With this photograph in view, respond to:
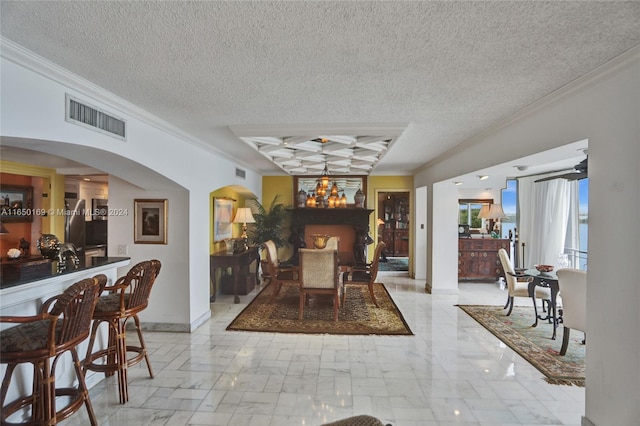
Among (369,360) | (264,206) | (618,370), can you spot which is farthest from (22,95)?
(264,206)

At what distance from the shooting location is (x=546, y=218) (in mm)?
6516

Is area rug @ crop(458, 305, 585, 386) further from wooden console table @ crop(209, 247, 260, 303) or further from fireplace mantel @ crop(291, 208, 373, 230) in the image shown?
wooden console table @ crop(209, 247, 260, 303)

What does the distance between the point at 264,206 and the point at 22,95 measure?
6210 mm

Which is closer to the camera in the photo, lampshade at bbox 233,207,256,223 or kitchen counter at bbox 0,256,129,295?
kitchen counter at bbox 0,256,129,295

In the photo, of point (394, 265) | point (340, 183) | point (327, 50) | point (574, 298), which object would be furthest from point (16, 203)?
point (394, 265)

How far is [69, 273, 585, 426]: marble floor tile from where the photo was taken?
2430mm

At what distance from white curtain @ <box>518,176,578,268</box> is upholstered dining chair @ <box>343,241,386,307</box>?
12.0ft

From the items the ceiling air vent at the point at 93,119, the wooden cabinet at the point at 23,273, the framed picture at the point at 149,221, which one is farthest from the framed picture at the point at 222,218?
the wooden cabinet at the point at 23,273

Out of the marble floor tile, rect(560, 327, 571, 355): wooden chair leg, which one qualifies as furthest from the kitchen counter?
rect(560, 327, 571, 355): wooden chair leg

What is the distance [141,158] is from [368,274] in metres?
3.94

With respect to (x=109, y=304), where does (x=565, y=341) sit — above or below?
below

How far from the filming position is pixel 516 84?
7.54ft

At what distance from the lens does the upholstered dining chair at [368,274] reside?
514cm

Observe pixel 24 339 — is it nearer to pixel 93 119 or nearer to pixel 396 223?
pixel 93 119
